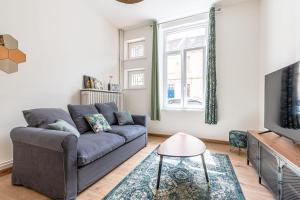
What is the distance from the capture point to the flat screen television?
146 cm

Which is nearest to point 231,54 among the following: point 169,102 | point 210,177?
point 169,102

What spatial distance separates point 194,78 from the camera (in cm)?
376

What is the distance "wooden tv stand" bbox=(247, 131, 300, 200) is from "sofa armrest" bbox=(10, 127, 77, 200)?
5.92ft

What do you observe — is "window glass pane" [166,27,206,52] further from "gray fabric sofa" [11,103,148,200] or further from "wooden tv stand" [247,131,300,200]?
"gray fabric sofa" [11,103,148,200]

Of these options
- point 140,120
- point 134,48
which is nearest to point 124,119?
point 140,120

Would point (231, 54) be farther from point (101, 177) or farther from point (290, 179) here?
point (101, 177)

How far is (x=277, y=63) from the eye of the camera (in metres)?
2.32

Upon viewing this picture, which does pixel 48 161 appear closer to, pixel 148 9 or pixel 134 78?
pixel 134 78

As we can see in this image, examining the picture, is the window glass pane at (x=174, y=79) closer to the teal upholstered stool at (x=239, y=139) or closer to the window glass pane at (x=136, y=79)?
the window glass pane at (x=136, y=79)

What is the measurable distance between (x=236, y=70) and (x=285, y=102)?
1.78 m

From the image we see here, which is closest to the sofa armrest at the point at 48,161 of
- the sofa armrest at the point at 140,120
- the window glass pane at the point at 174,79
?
the sofa armrest at the point at 140,120

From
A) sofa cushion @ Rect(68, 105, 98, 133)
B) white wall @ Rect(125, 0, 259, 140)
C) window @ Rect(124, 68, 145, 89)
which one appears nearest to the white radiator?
window @ Rect(124, 68, 145, 89)

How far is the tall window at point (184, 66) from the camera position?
370 cm

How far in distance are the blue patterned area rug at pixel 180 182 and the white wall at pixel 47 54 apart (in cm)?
175
